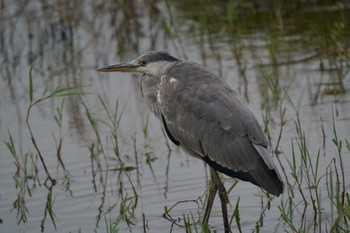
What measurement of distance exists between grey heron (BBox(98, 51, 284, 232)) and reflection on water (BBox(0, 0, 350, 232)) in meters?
0.23

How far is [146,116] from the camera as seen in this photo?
8883mm

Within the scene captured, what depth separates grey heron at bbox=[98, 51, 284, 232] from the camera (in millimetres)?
5840

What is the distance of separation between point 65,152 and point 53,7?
503cm

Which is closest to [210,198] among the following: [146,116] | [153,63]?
[153,63]

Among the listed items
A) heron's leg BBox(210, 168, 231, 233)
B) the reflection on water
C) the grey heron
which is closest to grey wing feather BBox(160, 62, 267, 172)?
the grey heron

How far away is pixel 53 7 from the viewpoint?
496 inches

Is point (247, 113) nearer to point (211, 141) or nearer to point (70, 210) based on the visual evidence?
point (211, 141)

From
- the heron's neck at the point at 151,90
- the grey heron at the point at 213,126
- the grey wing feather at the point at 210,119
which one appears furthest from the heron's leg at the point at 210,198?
the heron's neck at the point at 151,90

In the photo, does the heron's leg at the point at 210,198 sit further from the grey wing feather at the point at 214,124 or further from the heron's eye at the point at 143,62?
the heron's eye at the point at 143,62

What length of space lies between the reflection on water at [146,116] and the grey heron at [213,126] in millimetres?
225

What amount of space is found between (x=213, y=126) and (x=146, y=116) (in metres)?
2.79

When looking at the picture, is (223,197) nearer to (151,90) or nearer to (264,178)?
(264,178)

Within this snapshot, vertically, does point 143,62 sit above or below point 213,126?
above

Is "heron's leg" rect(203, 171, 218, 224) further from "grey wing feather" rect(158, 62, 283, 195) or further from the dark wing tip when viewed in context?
the dark wing tip
